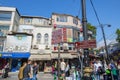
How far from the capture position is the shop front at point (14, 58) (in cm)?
3095

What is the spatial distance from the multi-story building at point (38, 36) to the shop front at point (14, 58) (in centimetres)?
139

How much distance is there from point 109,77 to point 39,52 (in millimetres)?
22489

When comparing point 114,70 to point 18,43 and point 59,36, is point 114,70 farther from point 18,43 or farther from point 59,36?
point 18,43

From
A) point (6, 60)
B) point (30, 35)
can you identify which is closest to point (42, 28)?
point (30, 35)

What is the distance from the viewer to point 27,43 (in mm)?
33344

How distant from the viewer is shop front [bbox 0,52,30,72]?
3095 cm

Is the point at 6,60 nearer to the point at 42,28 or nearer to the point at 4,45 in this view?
the point at 4,45

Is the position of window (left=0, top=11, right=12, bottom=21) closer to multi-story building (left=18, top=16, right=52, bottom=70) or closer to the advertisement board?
multi-story building (left=18, top=16, right=52, bottom=70)

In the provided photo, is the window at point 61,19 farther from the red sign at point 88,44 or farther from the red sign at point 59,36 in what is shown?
the red sign at point 88,44

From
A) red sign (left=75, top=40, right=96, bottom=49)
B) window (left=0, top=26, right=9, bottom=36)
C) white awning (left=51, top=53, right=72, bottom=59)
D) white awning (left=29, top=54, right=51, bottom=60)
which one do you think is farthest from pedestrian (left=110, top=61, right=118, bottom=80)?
window (left=0, top=26, right=9, bottom=36)

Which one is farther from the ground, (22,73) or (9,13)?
(9,13)

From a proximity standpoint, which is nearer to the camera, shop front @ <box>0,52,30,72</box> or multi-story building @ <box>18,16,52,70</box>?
shop front @ <box>0,52,30,72</box>

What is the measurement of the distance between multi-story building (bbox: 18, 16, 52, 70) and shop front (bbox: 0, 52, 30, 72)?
139 cm

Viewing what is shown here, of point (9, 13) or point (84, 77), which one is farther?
point (9, 13)
